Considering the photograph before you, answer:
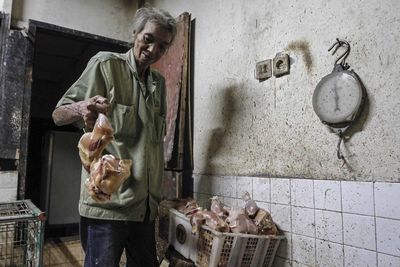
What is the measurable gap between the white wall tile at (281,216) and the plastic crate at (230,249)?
0.07m

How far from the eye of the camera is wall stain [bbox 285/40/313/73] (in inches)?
63.7

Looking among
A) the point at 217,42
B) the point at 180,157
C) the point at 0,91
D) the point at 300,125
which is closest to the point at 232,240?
the point at 300,125

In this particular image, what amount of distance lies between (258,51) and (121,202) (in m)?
1.28

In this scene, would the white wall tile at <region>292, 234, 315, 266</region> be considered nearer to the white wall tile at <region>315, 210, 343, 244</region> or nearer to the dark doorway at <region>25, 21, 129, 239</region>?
the white wall tile at <region>315, 210, 343, 244</region>

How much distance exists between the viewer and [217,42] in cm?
235

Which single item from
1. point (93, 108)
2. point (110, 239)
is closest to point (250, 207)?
point (110, 239)

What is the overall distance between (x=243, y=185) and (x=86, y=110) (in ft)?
3.75

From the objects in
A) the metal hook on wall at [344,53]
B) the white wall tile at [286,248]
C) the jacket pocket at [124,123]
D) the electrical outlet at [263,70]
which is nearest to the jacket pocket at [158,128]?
the jacket pocket at [124,123]

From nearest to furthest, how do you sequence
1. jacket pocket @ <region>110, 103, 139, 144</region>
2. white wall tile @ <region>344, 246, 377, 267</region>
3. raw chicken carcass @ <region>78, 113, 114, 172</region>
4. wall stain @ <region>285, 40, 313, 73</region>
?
raw chicken carcass @ <region>78, 113, 114, 172</region> < white wall tile @ <region>344, 246, 377, 267</region> < jacket pocket @ <region>110, 103, 139, 144</region> < wall stain @ <region>285, 40, 313, 73</region>

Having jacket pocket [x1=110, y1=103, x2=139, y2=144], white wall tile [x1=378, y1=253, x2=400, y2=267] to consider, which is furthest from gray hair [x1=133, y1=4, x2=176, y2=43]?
white wall tile [x1=378, y1=253, x2=400, y2=267]

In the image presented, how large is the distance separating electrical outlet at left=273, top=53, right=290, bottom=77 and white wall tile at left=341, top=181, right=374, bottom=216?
0.72 m

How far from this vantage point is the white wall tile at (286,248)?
162 centimetres

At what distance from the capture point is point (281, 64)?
5.80 feet

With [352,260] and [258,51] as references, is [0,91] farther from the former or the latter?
[352,260]
